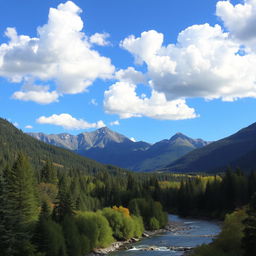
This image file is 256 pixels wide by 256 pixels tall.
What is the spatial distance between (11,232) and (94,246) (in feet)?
103

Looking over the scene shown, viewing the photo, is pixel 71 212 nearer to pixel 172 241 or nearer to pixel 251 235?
pixel 172 241

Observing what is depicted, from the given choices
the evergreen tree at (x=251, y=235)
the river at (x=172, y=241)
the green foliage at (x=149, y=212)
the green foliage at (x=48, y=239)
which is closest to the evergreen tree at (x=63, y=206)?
the green foliage at (x=48, y=239)

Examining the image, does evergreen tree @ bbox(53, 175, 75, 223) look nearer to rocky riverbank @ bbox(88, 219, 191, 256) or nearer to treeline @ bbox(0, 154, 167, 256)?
treeline @ bbox(0, 154, 167, 256)

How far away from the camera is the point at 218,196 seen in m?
161

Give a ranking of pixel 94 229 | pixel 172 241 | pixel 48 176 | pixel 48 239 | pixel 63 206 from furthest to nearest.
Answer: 1. pixel 48 176
2. pixel 172 241
3. pixel 94 229
4. pixel 63 206
5. pixel 48 239

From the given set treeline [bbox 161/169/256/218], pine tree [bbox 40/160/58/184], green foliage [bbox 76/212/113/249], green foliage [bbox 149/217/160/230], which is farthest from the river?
pine tree [bbox 40/160/58/184]

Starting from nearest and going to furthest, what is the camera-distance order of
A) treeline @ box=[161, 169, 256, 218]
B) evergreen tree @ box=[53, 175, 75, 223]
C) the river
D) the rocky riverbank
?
evergreen tree @ box=[53, 175, 75, 223] < the river < the rocky riverbank < treeline @ box=[161, 169, 256, 218]

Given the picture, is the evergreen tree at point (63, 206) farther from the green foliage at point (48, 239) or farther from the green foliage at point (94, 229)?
the green foliage at point (48, 239)

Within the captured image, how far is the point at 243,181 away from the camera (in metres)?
154

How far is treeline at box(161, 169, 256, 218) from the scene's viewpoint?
493 feet

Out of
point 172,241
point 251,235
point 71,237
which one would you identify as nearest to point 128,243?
point 172,241

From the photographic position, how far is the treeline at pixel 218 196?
15038 cm

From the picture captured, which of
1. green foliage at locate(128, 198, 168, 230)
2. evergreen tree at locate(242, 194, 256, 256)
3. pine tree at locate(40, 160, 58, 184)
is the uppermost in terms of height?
pine tree at locate(40, 160, 58, 184)

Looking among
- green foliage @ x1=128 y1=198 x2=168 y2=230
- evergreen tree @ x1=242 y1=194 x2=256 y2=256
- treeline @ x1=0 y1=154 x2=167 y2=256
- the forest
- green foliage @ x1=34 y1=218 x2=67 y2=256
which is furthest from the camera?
green foliage @ x1=128 y1=198 x2=168 y2=230
